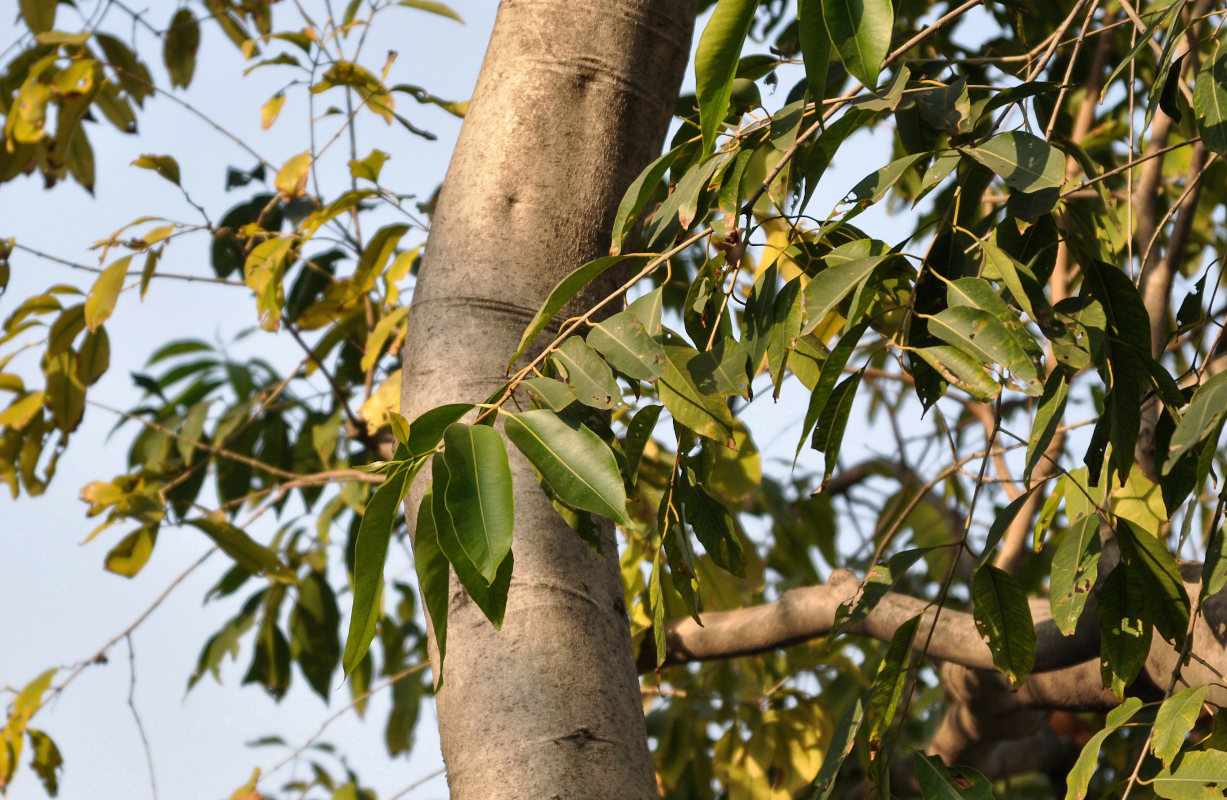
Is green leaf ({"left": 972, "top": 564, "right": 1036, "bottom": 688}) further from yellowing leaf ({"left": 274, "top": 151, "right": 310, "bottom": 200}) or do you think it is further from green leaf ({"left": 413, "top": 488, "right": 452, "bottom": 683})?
yellowing leaf ({"left": 274, "top": 151, "right": 310, "bottom": 200})

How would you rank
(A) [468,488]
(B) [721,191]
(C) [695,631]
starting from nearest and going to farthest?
1. (A) [468,488]
2. (B) [721,191]
3. (C) [695,631]

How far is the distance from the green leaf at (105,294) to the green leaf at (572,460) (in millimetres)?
1351

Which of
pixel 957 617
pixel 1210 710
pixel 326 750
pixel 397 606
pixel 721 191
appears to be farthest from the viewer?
pixel 397 606

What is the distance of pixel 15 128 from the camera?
6.36ft

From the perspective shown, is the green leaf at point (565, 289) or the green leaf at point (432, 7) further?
the green leaf at point (432, 7)

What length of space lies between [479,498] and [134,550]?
1.38 meters

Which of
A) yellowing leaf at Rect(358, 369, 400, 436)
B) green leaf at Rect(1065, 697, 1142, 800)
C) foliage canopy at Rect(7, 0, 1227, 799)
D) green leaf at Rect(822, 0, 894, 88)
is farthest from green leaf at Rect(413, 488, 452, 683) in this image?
yellowing leaf at Rect(358, 369, 400, 436)

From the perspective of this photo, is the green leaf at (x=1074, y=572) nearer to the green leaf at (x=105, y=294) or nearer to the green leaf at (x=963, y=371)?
the green leaf at (x=963, y=371)

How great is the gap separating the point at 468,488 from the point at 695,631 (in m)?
0.95

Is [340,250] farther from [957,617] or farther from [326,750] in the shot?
[957,617]

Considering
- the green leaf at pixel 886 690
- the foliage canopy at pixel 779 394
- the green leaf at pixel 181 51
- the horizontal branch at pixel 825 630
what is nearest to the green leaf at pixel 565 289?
the foliage canopy at pixel 779 394

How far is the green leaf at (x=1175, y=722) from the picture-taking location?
70cm

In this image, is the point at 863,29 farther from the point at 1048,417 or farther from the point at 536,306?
the point at 536,306

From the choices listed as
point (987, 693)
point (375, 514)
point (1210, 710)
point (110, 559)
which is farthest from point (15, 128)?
point (1210, 710)
